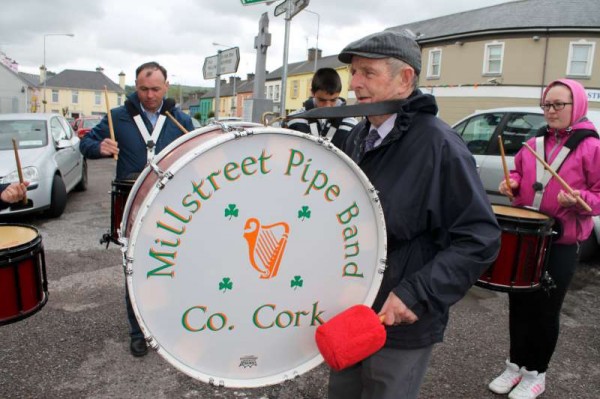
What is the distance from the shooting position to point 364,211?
5.37ft

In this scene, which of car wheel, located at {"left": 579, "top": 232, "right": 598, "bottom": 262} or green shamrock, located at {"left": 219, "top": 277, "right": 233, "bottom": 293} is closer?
green shamrock, located at {"left": 219, "top": 277, "right": 233, "bottom": 293}

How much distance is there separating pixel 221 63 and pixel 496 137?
12.7 ft

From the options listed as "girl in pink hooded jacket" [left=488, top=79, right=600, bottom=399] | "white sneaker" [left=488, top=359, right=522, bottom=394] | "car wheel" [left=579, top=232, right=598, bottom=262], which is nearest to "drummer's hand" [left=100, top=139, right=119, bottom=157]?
"girl in pink hooded jacket" [left=488, top=79, right=600, bottom=399]

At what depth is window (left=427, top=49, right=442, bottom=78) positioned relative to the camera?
1147 inches

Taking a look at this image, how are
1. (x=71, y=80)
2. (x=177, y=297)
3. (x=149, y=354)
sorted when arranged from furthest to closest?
1. (x=71, y=80)
2. (x=149, y=354)
3. (x=177, y=297)

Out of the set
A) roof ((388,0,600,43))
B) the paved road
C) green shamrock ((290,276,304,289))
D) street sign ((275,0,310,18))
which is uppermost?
roof ((388,0,600,43))

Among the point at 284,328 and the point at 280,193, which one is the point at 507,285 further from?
the point at 280,193

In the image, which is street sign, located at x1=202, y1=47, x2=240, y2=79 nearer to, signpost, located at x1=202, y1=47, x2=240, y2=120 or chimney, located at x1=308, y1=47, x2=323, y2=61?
signpost, located at x1=202, y1=47, x2=240, y2=120

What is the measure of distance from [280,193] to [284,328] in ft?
1.56

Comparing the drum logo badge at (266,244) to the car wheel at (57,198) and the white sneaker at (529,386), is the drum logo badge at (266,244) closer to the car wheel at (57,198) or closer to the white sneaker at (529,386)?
the white sneaker at (529,386)

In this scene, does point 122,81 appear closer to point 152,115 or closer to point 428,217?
point 152,115

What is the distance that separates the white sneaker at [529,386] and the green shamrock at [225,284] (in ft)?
7.31

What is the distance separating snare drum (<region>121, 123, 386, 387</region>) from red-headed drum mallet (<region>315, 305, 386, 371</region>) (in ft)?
0.49

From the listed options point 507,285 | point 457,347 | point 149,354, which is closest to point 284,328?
point 507,285
